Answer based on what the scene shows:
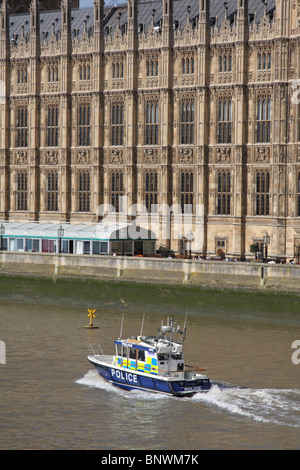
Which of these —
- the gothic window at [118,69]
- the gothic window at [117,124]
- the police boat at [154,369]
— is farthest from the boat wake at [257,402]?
the gothic window at [118,69]

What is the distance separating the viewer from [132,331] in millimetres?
69938

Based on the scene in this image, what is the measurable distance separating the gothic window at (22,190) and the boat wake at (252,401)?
5707 centimetres

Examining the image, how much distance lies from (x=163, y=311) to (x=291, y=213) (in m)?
17.3

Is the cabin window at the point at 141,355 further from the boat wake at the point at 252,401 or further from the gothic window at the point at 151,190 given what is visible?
the gothic window at the point at 151,190

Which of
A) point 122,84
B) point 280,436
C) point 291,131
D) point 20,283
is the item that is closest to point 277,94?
point 291,131

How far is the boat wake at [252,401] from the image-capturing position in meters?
47.8

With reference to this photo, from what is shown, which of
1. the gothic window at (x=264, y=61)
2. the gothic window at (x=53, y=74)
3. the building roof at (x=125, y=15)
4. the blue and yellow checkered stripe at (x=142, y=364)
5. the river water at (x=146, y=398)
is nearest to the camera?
the river water at (x=146, y=398)

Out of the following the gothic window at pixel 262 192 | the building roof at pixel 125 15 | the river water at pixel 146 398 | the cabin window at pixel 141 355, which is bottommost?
the river water at pixel 146 398

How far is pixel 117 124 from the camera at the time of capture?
335 ft

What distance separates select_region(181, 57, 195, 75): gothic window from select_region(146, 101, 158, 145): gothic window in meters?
4.37

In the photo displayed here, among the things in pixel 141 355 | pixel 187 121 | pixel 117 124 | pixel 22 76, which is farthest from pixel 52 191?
pixel 141 355

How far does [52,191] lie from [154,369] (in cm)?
5591

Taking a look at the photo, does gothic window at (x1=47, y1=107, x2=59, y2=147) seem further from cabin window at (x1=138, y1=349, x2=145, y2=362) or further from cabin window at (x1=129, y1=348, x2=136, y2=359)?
cabin window at (x1=138, y1=349, x2=145, y2=362)

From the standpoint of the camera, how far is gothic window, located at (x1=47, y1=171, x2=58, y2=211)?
10712 centimetres
